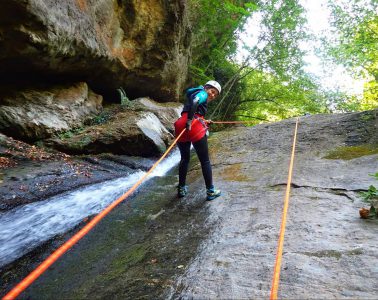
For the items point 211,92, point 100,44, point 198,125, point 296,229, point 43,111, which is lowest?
point 296,229

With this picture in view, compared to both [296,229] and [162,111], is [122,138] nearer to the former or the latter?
[162,111]

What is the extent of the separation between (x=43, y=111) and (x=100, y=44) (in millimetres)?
2630

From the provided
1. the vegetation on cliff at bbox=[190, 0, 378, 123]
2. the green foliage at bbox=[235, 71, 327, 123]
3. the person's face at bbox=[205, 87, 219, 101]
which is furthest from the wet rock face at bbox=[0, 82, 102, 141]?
the green foliage at bbox=[235, 71, 327, 123]

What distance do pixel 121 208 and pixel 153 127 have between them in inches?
167

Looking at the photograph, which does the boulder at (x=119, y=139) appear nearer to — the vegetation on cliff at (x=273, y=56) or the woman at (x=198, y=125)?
the woman at (x=198, y=125)

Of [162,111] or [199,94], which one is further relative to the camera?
[162,111]

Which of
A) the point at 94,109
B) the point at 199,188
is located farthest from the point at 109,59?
the point at 199,188

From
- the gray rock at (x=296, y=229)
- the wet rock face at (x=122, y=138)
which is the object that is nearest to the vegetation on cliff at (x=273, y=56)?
the wet rock face at (x=122, y=138)

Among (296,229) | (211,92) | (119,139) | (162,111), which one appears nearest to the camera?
(296,229)

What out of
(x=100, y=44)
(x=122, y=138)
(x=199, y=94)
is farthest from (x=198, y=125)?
(x=100, y=44)

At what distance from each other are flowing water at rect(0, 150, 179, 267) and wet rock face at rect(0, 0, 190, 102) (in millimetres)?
3233

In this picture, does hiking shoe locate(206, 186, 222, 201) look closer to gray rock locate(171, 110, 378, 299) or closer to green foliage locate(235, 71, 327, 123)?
gray rock locate(171, 110, 378, 299)

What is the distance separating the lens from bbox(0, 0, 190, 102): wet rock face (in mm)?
5660

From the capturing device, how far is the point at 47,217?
4176mm
